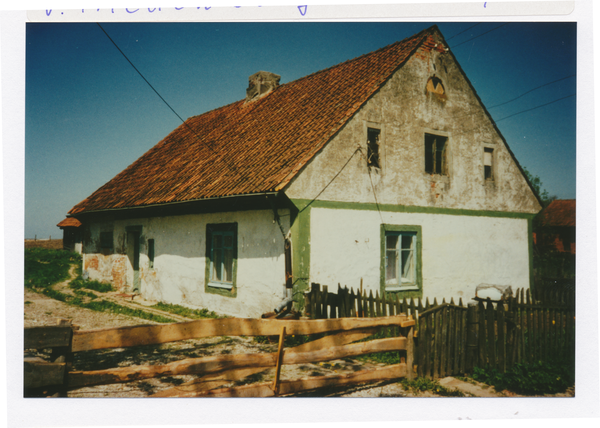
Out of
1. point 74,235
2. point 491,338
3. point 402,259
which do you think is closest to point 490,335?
point 491,338

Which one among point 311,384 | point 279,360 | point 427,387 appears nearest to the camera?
point 279,360

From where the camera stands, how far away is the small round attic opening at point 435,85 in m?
9.05

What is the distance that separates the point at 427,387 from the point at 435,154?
5865 mm

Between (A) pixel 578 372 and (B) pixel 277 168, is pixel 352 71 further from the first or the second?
(A) pixel 578 372

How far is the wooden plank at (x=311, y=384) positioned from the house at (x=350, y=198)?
2501mm

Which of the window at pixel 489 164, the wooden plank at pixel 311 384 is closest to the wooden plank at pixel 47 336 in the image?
the wooden plank at pixel 311 384

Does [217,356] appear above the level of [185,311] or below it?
above

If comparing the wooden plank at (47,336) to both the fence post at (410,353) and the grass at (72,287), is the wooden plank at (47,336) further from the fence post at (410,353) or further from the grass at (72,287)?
the grass at (72,287)

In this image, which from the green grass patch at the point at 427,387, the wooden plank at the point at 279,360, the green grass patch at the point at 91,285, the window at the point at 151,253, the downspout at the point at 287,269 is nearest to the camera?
the wooden plank at the point at 279,360

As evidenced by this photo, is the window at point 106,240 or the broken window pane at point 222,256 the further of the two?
the window at point 106,240

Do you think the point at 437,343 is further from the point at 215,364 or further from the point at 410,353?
the point at 215,364

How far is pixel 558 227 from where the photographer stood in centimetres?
717

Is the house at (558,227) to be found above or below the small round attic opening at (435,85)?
below

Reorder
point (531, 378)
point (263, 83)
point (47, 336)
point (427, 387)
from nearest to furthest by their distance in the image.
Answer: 1. point (47, 336)
2. point (427, 387)
3. point (531, 378)
4. point (263, 83)
